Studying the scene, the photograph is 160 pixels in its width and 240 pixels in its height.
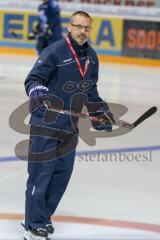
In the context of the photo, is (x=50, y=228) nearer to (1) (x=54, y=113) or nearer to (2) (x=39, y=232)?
(2) (x=39, y=232)

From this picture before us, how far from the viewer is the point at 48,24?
1761 cm

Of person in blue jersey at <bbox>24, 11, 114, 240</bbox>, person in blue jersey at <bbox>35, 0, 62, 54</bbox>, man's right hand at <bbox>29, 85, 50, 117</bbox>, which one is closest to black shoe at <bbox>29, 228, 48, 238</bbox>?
person in blue jersey at <bbox>24, 11, 114, 240</bbox>

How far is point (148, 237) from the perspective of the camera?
5.72m

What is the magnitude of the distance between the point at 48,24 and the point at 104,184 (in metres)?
10.5

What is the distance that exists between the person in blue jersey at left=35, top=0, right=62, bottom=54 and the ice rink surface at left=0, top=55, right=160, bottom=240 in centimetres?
498

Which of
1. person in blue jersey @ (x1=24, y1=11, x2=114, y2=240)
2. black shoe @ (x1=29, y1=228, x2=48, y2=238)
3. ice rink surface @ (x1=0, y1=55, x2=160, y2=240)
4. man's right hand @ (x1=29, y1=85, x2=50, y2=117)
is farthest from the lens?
ice rink surface @ (x1=0, y1=55, x2=160, y2=240)

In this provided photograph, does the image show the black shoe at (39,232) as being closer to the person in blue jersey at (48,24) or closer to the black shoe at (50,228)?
the black shoe at (50,228)

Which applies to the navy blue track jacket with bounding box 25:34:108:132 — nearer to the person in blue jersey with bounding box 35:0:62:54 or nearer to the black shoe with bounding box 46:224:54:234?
the black shoe with bounding box 46:224:54:234

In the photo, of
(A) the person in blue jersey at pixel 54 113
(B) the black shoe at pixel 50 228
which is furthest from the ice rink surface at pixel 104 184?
(A) the person in blue jersey at pixel 54 113

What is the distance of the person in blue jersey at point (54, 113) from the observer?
17.5ft

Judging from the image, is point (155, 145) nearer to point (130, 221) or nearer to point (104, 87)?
point (130, 221)

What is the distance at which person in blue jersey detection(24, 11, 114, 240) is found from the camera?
532cm

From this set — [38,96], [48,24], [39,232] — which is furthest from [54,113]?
[48,24]

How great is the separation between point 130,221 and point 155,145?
3.44 metres
